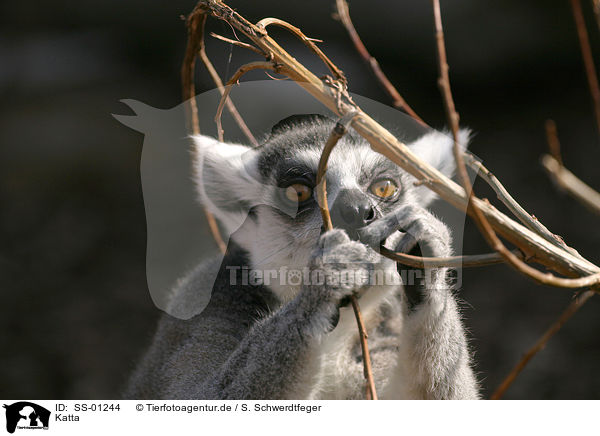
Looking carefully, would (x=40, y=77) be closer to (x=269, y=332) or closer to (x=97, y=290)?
(x=97, y=290)

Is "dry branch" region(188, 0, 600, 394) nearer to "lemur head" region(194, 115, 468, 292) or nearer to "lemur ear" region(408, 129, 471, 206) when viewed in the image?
"lemur head" region(194, 115, 468, 292)

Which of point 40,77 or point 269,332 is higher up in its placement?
point 40,77

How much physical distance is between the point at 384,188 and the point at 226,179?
23.8 inches

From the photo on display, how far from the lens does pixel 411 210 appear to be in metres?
1.63

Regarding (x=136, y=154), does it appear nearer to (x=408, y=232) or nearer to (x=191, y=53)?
(x=191, y=53)

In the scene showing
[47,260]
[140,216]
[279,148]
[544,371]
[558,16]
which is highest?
[558,16]

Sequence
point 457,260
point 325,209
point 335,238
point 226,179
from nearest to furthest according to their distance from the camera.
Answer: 1. point 457,260
2. point 325,209
3. point 335,238
4. point 226,179

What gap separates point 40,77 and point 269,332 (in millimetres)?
3716

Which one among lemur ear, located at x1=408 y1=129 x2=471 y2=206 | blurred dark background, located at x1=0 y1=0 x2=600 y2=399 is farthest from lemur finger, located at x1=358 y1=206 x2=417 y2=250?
blurred dark background, located at x1=0 y1=0 x2=600 y2=399

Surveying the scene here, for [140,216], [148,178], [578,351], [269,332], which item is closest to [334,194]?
[269,332]

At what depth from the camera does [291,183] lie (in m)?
2.11
